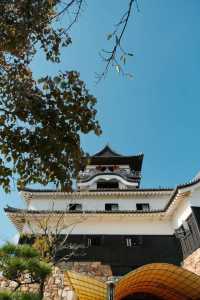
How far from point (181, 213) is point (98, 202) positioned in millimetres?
5662

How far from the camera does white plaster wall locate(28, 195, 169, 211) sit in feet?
55.5

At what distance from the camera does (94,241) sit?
14555mm

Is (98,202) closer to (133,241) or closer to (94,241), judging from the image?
(94,241)

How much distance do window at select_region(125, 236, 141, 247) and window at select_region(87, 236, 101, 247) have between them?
161cm

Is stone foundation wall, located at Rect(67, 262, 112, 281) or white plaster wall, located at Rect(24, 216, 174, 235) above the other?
white plaster wall, located at Rect(24, 216, 174, 235)

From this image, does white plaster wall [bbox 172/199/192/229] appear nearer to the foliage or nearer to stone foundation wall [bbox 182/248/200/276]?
stone foundation wall [bbox 182/248/200/276]

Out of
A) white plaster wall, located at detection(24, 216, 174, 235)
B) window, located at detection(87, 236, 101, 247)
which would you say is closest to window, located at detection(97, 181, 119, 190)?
white plaster wall, located at detection(24, 216, 174, 235)

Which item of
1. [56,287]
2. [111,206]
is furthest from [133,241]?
[56,287]

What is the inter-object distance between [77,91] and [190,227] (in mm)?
11499

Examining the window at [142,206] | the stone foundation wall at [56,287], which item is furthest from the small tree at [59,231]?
the window at [142,206]

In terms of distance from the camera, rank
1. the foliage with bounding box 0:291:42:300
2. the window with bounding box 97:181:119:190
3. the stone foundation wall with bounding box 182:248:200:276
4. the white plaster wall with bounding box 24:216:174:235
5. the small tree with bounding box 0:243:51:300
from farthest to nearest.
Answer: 1. the window with bounding box 97:181:119:190
2. the white plaster wall with bounding box 24:216:174:235
3. the stone foundation wall with bounding box 182:248:200:276
4. the small tree with bounding box 0:243:51:300
5. the foliage with bounding box 0:291:42:300

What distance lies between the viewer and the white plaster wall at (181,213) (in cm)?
1341

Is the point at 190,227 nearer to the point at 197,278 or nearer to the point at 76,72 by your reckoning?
the point at 197,278

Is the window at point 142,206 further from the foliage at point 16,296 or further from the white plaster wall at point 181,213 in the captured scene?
the foliage at point 16,296
